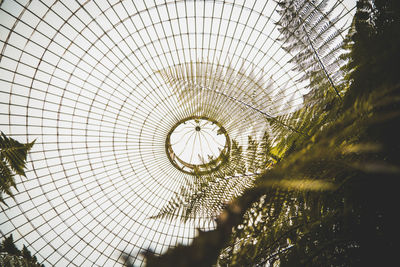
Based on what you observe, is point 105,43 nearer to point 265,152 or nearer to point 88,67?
point 88,67

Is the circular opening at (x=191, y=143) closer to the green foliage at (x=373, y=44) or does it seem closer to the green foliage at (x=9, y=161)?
the green foliage at (x=9, y=161)

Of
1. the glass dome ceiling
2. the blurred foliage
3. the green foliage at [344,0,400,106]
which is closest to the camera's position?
the blurred foliage

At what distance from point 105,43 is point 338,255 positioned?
10.5 metres

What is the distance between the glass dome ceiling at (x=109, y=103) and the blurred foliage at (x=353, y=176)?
4.44m

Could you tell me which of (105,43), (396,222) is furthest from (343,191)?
(105,43)

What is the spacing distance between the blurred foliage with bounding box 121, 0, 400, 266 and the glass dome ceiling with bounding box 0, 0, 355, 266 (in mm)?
4445

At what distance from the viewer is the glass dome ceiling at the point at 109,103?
8.03 metres

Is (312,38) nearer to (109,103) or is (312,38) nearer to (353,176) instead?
(353,176)

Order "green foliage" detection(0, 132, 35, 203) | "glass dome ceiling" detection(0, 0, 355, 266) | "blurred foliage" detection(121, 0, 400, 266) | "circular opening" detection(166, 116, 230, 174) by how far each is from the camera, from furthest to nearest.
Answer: "circular opening" detection(166, 116, 230, 174) → "glass dome ceiling" detection(0, 0, 355, 266) → "green foliage" detection(0, 132, 35, 203) → "blurred foliage" detection(121, 0, 400, 266)

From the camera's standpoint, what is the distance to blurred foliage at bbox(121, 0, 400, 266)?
918 millimetres

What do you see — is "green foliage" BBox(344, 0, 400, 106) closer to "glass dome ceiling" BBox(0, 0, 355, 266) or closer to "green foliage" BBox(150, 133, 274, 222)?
"green foliage" BBox(150, 133, 274, 222)

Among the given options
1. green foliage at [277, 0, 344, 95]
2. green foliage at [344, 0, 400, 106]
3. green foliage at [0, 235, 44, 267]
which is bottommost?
green foliage at [0, 235, 44, 267]

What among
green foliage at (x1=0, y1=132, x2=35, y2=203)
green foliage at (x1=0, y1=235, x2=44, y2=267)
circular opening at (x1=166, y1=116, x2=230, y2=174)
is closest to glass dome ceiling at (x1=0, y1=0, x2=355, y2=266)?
circular opening at (x1=166, y1=116, x2=230, y2=174)

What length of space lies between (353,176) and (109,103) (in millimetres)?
11311
